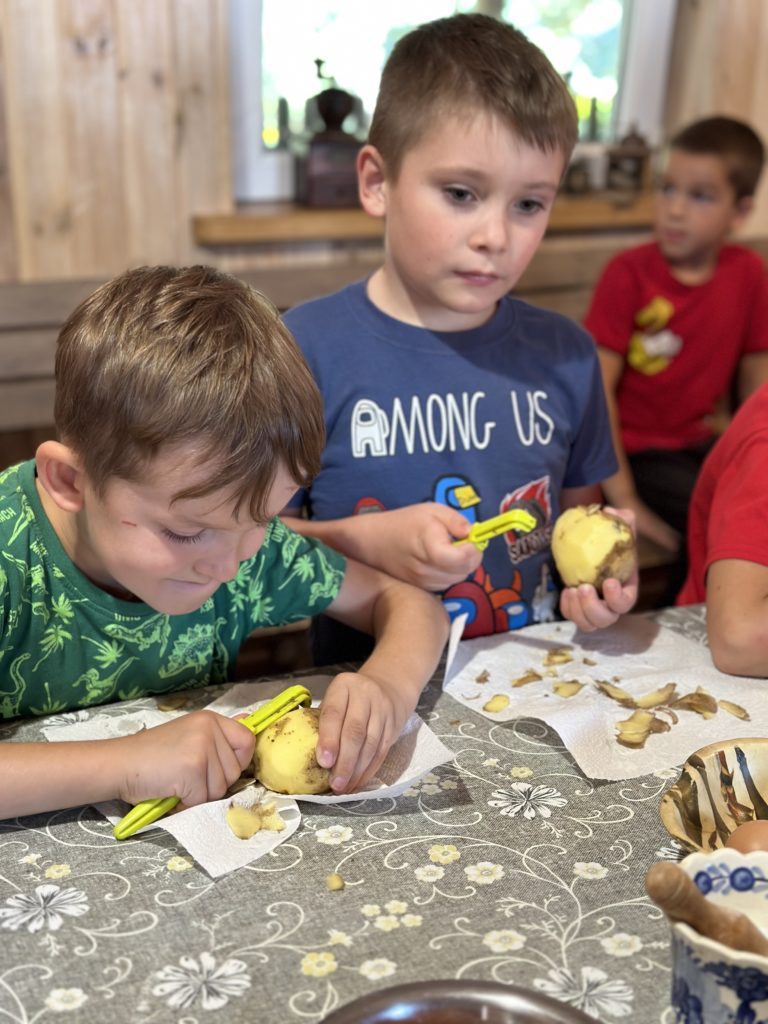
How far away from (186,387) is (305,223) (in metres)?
1.88

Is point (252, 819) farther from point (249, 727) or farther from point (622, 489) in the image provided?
point (622, 489)

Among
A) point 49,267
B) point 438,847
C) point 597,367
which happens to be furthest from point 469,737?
point 49,267

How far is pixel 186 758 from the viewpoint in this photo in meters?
0.92

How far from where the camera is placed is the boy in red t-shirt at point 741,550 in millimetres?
1185

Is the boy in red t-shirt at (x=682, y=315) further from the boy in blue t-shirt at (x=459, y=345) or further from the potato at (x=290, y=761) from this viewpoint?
the potato at (x=290, y=761)

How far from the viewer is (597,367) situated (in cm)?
158

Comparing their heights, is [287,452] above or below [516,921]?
above

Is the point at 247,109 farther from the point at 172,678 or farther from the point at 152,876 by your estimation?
the point at 152,876

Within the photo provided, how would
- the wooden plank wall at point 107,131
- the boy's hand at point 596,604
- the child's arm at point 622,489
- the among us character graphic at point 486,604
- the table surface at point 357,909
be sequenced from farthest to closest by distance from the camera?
the wooden plank wall at point 107,131
the child's arm at point 622,489
the among us character graphic at point 486,604
the boy's hand at point 596,604
the table surface at point 357,909

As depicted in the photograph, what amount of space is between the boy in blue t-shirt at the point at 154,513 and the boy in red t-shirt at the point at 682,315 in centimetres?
169

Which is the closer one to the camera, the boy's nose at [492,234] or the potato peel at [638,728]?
the potato peel at [638,728]

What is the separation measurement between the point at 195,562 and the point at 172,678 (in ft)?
0.86

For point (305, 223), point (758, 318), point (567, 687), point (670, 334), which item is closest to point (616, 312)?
point (670, 334)

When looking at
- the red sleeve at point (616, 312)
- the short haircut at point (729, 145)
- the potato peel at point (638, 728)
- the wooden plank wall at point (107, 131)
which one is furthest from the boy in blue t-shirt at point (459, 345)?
the short haircut at point (729, 145)
